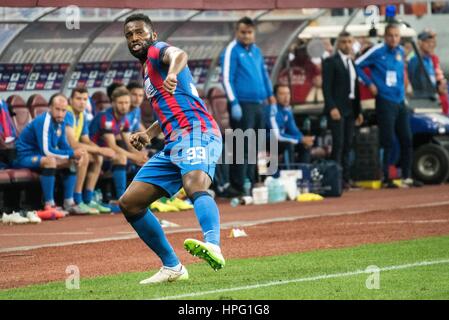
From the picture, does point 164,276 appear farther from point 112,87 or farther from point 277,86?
point 277,86

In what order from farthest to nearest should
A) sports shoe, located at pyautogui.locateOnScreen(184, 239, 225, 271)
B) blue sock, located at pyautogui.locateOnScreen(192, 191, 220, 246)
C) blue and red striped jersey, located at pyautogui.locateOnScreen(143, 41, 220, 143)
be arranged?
blue and red striped jersey, located at pyautogui.locateOnScreen(143, 41, 220, 143) → blue sock, located at pyautogui.locateOnScreen(192, 191, 220, 246) → sports shoe, located at pyautogui.locateOnScreen(184, 239, 225, 271)

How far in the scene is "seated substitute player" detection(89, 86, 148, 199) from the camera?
18.7m

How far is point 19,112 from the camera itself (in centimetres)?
1859

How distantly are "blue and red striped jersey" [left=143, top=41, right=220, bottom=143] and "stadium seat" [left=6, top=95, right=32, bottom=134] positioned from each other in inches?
324

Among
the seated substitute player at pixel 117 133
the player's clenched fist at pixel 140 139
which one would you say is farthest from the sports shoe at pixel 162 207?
the player's clenched fist at pixel 140 139

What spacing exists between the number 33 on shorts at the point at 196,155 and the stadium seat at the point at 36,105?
876 cm

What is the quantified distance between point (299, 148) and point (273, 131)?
887 mm

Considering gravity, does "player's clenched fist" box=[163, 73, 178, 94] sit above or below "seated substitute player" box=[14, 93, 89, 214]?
above

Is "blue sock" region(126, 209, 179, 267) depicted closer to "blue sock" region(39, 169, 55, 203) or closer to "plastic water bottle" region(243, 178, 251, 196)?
"blue sock" region(39, 169, 55, 203)

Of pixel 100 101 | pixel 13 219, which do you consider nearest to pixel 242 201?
pixel 100 101

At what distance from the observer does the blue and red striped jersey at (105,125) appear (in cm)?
1886

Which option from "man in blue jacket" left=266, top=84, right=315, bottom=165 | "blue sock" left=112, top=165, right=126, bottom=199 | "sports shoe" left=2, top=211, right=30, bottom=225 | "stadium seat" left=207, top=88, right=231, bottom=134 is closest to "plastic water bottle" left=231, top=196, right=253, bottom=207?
"man in blue jacket" left=266, top=84, right=315, bottom=165

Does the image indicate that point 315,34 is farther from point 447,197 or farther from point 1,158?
point 1,158

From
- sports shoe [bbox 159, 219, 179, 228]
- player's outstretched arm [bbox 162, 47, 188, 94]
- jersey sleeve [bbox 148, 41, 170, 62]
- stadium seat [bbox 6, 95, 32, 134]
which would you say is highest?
jersey sleeve [bbox 148, 41, 170, 62]
